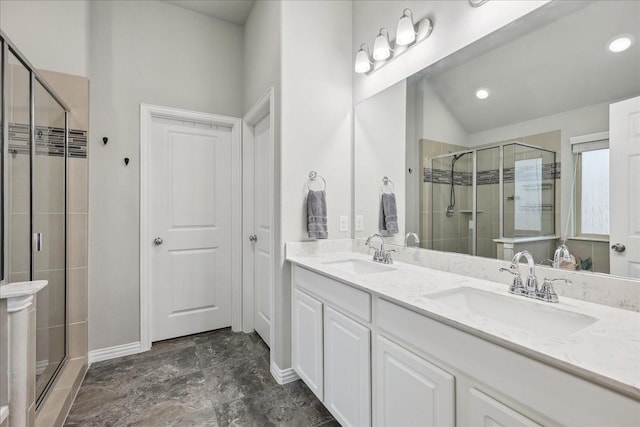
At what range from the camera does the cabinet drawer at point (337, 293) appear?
4.47ft

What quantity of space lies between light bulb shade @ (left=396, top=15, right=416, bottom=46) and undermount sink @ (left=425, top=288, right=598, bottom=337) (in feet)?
4.72

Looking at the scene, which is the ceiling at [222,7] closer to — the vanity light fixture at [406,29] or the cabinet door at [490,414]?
the vanity light fixture at [406,29]

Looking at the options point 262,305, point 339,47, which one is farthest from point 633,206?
point 262,305

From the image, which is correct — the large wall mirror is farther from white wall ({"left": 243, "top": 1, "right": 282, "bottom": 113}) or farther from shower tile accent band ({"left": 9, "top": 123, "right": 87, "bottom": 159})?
shower tile accent band ({"left": 9, "top": 123, "right": 87, "bottom": 159})

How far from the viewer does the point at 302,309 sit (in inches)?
75.1

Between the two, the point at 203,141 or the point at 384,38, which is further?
the point at 203,141

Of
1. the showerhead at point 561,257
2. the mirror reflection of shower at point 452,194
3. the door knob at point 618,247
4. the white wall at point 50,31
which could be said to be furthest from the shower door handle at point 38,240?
the door knob at point 618,247

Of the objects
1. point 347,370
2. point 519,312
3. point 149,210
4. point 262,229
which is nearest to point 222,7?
point 149,210

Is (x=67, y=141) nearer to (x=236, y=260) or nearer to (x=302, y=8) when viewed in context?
(x=236, y=260)

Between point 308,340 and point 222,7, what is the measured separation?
2.93 meters

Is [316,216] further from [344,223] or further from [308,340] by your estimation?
[308,340]

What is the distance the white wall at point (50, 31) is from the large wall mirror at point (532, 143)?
2.42 metres

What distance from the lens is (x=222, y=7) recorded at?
2746 mm

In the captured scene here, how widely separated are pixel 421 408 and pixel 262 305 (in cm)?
196
